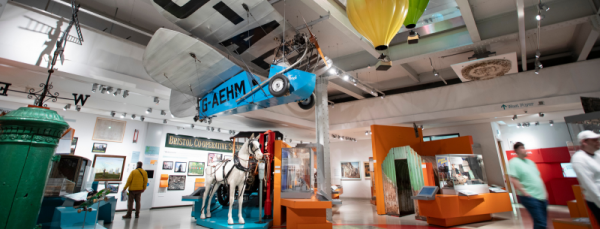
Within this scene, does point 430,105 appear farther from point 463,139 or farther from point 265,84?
point 265,84

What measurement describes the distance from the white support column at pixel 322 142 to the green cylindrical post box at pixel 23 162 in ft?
20.7

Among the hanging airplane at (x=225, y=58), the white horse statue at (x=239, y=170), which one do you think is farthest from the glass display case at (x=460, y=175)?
the white horse statue at (x=239, y=170)

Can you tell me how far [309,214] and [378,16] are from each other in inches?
167

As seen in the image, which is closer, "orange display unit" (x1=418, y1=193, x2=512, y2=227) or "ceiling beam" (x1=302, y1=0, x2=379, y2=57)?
"ceiling beam" (x1=302, y1=0, x2=379, y2=57)

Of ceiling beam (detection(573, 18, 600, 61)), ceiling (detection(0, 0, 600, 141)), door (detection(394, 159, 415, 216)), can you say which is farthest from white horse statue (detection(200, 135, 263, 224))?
ceiling beam (detection(573, 18, 600, 61))

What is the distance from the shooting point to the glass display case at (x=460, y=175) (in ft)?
20.2

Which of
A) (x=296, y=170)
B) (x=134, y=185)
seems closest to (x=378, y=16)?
(x=296, y=170)

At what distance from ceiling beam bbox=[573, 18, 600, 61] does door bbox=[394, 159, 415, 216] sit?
6.01 metres

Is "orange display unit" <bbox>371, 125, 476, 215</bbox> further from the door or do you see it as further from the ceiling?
the ceiling

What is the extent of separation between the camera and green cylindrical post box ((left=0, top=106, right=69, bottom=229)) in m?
1.05

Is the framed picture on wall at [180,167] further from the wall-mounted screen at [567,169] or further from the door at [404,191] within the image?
the wall-mounted screen at [567,169]

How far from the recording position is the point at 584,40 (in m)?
6.91

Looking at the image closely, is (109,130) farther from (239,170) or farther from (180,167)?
(239,170)

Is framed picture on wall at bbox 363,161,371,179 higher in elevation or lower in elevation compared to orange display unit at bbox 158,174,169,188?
higher
